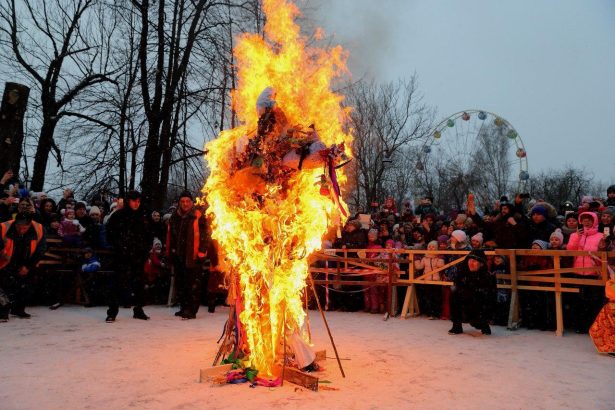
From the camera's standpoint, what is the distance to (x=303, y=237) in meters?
5.40

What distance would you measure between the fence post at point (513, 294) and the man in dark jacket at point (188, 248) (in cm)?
533

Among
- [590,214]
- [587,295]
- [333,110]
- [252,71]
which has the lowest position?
[587,295]

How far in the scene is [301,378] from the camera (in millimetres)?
4883

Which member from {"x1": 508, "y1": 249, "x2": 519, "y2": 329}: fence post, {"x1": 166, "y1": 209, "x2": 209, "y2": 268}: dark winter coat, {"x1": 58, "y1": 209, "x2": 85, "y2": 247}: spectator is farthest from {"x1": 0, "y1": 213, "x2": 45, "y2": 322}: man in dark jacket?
{"x1": 508, "y1": 249, "x2": 519, "y2": 329}: fence post

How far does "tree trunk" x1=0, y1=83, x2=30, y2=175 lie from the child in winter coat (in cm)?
856

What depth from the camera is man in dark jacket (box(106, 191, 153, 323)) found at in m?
8.90

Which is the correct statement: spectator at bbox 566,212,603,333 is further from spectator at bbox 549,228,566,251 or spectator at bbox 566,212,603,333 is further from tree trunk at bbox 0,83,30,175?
tree trunk at bbox 0,83,30,175

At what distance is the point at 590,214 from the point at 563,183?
46.8 metres

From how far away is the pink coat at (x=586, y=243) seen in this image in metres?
7.82

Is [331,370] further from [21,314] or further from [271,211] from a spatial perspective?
[21,314]

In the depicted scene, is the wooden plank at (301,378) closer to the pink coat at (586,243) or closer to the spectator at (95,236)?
the pink coat at (586,243)

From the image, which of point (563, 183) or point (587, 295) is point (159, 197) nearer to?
point (587, 295)

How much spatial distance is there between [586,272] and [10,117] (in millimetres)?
10888

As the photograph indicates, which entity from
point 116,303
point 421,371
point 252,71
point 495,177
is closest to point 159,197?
point 116,303
